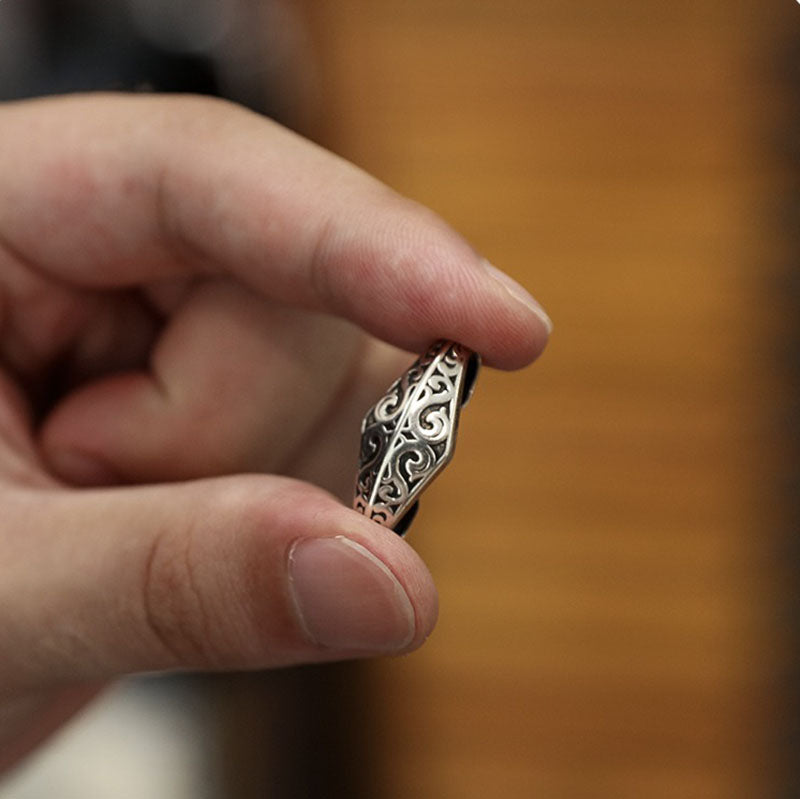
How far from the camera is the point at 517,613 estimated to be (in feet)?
5.70

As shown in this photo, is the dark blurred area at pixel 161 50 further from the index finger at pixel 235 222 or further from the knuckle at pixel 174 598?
the knuckle at pixel 174 598

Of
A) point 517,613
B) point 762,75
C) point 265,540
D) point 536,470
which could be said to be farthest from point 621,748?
point 265,540

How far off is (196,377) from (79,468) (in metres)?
0.14

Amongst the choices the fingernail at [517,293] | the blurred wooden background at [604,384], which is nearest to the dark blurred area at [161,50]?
the blurred wooden background at [604,384]

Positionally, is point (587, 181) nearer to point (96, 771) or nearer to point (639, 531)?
point (639, 531)

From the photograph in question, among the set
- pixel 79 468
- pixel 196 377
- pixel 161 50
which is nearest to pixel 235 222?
pixel 196 377

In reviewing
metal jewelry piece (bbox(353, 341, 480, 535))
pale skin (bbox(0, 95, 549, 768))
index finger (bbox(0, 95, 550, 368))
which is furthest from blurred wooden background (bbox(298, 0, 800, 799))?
metal jewelry piece (bbox(353, 341, 480, 535))

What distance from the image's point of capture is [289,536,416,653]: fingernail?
646 millimetres

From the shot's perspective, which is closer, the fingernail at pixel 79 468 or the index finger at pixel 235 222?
the index finger at pixel 235 222

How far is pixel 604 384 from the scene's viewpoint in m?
1.65

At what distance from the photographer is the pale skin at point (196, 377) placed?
0.69 metres

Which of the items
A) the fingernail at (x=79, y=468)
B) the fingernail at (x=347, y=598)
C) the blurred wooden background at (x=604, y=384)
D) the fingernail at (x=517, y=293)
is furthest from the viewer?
the blurred wooden background at (x=604, y=384)

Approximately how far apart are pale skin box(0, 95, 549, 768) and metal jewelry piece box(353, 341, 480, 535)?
4cm

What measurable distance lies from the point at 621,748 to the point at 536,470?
50 centimetres
